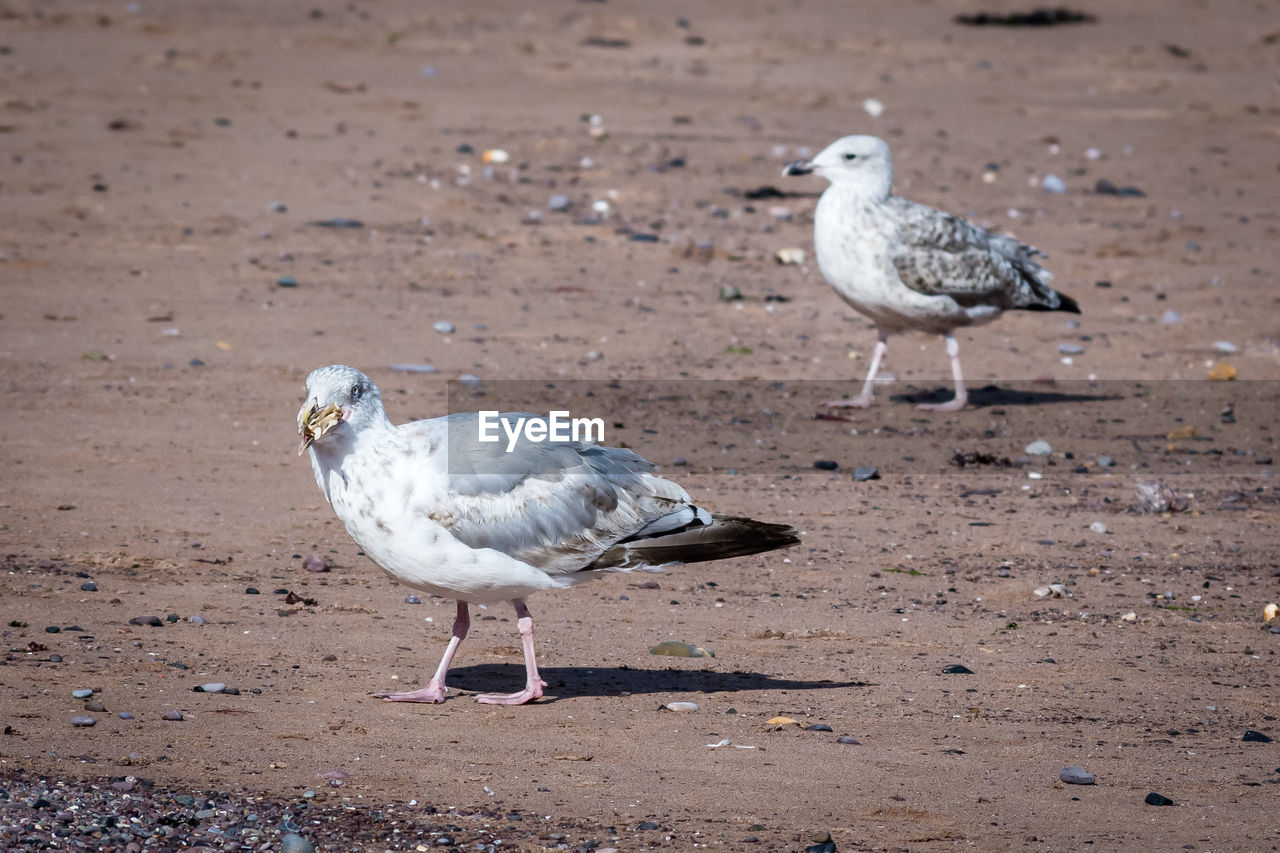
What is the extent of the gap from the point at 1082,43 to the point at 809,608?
1575cm

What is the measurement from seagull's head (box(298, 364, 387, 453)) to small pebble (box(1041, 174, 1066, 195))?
35.9ft

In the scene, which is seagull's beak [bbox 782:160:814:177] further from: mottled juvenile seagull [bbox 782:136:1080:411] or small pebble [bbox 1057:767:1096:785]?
small pebble [bbox 1057:767:1096:785]

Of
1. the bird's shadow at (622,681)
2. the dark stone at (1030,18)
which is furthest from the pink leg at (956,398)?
the dark stone at (1030,18)

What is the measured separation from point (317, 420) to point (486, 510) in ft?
2.20

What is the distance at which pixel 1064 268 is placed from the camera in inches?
513

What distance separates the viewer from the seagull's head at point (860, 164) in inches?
406

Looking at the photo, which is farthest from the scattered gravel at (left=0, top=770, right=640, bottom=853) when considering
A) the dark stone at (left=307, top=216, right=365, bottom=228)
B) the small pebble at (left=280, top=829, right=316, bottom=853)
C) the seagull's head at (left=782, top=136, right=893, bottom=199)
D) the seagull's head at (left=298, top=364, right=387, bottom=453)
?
the dark stone at (left=307, top=216, right=365, bottom=228)

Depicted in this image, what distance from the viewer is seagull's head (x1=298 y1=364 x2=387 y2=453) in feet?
16.9

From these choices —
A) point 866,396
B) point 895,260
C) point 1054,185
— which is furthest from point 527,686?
point 1054,185

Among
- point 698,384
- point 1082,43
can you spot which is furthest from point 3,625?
point 1082,43

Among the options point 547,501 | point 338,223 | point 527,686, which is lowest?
point 527,686

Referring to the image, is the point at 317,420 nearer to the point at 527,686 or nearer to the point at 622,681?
the point at 527,686

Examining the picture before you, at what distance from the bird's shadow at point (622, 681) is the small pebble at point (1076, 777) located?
1.02 m

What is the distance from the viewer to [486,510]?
5406mm
